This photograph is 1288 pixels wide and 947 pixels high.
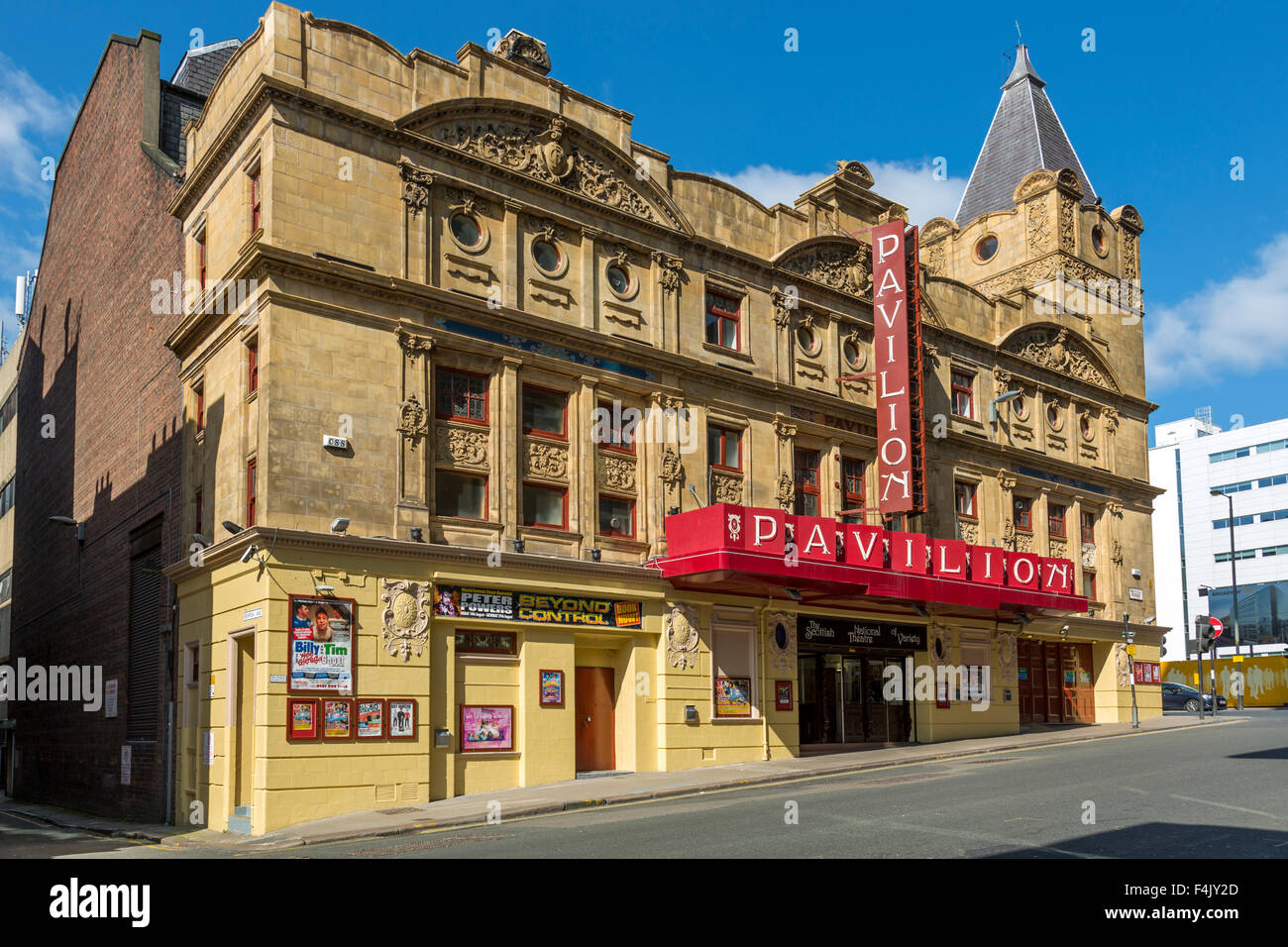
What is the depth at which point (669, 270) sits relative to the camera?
97.5 ft

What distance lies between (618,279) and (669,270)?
62.5 inches

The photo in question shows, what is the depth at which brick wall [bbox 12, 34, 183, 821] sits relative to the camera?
28.9m

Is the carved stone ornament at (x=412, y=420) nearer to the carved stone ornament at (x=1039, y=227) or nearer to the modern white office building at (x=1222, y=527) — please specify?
the carved stone ornament at (x=1039, y=227)

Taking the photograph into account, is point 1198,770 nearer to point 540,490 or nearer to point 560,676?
point 560,676

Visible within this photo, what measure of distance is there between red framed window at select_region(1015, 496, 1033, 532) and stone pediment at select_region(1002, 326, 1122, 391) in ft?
17.2

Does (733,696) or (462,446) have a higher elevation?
(462,446)

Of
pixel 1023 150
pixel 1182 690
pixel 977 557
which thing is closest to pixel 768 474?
pixel 977 557

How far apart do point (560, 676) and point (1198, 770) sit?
12919 millimetres

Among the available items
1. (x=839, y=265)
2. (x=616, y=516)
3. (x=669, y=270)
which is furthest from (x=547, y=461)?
(x=839, y=265)

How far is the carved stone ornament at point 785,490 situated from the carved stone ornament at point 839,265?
244 inches

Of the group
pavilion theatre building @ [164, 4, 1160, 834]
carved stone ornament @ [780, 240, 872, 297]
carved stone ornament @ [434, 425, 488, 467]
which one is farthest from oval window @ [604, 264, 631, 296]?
carved stone ornament @ [780, 240, 872, 297]

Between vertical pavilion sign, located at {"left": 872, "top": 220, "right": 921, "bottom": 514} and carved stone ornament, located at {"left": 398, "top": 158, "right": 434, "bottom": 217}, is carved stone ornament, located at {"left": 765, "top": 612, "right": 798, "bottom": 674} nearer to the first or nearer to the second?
vertical pavilion sign, located at {"left": 872, "top": 220, "right": 921, "bottom": 514}

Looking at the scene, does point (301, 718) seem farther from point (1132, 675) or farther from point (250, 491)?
point (1132, 675)

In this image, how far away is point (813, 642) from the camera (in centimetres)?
3159
